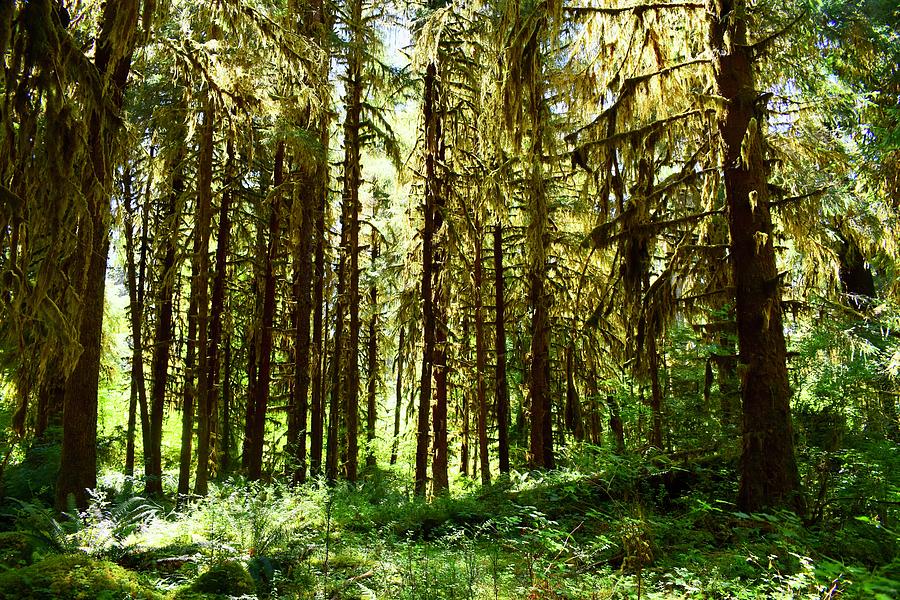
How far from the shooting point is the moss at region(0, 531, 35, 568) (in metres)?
4.59

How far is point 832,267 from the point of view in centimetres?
779

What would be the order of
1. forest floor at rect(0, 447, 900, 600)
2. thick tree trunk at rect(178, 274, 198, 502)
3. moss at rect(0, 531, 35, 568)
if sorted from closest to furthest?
forest floor at rect(0, 447, 900, 600) < moss at rect(0, 531, 35, 568) < thick tree trunk at rect(178, 274, 198, 502)

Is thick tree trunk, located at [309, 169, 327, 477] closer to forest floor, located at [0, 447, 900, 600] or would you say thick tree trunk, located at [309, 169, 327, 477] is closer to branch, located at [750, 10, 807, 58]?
forest floor, located at [0, 447, 900, 600]

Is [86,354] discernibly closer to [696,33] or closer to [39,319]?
[39,319]

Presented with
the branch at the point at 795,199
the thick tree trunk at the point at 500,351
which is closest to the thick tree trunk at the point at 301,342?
the thick tree trunk at the point at 500,351

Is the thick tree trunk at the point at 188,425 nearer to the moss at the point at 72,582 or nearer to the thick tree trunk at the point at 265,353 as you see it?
the thick tree trunk at the point at 265,353

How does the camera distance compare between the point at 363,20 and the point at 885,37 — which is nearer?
the point at 885,37

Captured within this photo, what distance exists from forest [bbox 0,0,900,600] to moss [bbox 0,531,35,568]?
0.03 metres

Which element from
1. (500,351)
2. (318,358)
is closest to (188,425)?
(318,358)

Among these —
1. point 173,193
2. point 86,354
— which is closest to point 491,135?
point 86,354

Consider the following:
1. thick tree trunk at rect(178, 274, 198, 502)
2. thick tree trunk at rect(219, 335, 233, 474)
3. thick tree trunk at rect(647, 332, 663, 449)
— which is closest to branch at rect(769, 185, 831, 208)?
thick tree trunk at rect(647, 332, 663, 449)

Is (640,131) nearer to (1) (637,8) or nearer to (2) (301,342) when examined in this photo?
(1) (637,8)

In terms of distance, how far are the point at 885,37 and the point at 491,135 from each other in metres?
6.19

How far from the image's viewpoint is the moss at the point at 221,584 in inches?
171
